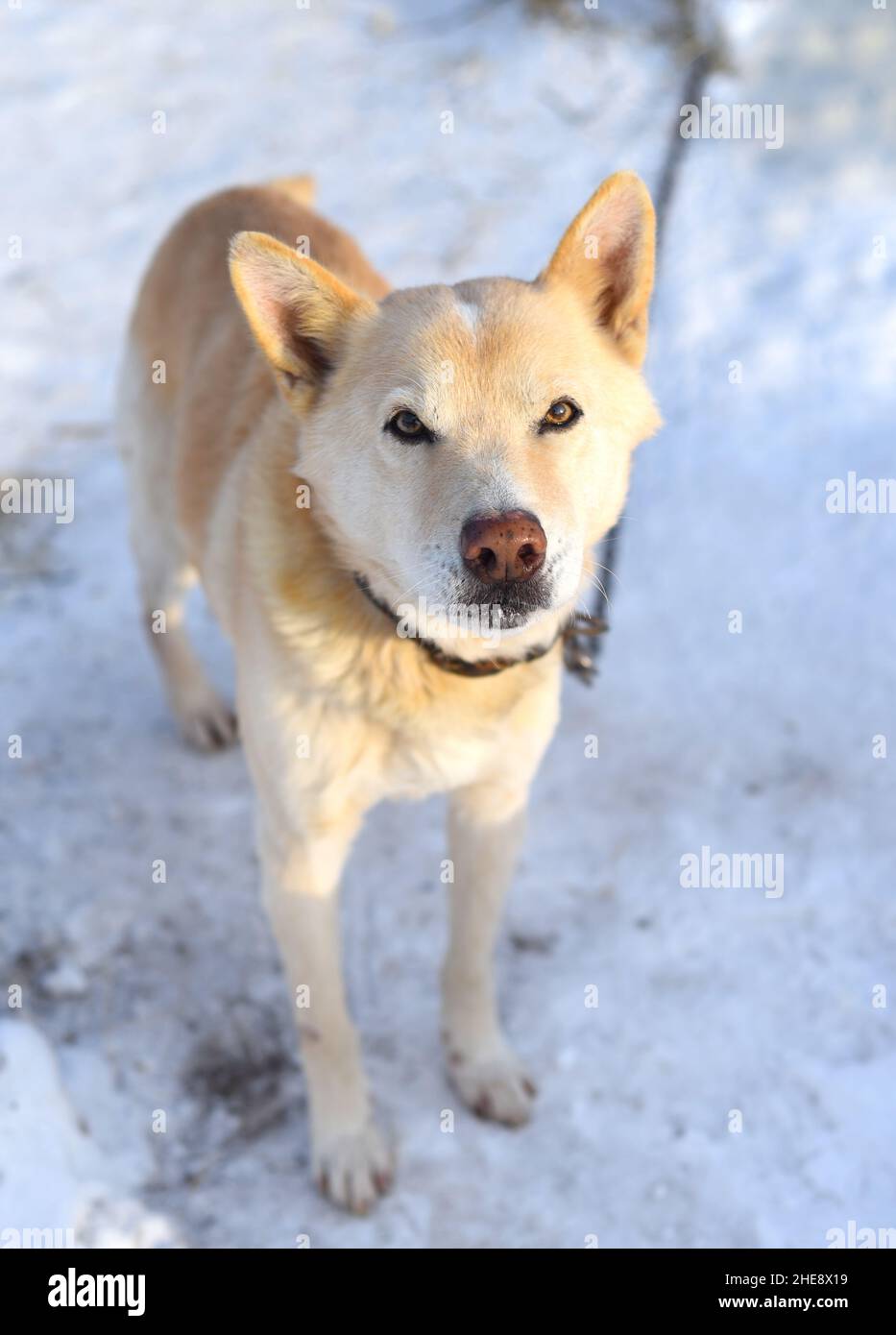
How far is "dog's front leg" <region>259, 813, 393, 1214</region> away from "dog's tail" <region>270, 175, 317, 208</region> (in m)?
2.12

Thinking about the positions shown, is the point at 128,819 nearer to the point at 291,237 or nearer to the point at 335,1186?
the point at 335,1186

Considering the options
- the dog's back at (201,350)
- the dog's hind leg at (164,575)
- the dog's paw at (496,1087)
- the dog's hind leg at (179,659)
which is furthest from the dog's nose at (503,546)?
the dog's hind leg at (179,659)

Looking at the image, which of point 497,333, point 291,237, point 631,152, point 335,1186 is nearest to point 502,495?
point 497,333

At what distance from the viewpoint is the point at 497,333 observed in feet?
6.72

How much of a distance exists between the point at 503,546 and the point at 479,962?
1426mm

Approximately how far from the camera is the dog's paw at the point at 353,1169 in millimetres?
2697

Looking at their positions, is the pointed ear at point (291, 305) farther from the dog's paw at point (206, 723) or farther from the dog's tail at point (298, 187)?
the dog's paw at point (206, 723)

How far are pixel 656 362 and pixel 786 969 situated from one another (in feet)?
8.95

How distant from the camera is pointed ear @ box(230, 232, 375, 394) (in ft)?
6.82

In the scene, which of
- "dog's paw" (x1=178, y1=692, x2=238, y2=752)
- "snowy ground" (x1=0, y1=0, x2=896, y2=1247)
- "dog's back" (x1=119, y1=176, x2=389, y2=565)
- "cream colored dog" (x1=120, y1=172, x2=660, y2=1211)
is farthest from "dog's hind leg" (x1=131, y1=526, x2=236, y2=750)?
"cream colored dog" (x1=120, y1=172, x2=660, y2=1211)

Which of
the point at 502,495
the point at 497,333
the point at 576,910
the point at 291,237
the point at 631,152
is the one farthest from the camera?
the point at 631,152

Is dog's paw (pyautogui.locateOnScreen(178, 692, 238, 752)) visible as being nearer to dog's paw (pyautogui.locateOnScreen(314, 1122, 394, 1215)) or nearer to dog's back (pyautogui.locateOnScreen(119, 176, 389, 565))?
dog's back (pyautogui.locateOnScreen(119, 176, 389, 565))

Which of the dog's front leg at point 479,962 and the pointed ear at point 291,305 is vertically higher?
the pointed ear at point 291,305

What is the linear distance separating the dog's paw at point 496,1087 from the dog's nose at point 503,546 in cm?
157
